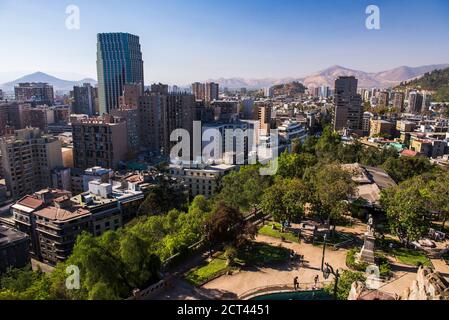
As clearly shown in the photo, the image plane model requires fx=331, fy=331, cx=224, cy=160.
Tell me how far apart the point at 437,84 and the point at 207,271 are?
70126 mm

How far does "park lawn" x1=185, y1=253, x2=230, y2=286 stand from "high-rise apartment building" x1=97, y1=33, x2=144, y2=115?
38159mm

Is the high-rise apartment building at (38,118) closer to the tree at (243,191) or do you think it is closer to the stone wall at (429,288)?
the tree at (243,191)

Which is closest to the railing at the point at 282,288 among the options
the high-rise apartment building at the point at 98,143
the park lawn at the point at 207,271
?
the park lawn at the point at 207,271

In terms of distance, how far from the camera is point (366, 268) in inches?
404

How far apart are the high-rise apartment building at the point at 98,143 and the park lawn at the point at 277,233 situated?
1701cm

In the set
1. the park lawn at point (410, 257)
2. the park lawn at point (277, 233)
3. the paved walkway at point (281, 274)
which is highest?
the park lawn at point (277, 233)

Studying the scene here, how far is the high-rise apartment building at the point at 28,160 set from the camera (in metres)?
23.1

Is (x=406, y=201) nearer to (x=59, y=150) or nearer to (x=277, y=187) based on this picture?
(x=277, y=187)

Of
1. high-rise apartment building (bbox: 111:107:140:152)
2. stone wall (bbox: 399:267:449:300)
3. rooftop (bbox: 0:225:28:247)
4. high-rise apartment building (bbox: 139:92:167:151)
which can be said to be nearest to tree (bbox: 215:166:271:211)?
stone wall (bbox: 399:267:449:300)

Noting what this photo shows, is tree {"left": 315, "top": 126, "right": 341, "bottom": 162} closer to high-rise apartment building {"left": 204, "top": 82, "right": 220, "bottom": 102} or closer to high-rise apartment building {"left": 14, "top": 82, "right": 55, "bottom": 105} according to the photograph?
high-rise apartment building {"left": 204, "top": 82, "right": 220, "bottom": 102}

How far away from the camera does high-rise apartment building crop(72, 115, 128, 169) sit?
26.5m

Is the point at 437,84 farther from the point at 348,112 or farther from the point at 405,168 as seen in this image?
the point at 405,168

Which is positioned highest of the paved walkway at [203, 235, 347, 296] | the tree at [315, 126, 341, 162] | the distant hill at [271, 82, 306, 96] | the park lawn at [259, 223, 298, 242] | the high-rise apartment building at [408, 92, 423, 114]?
the distant hill at [271, 82, 306, 96]

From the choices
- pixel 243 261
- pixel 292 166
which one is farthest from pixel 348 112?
pixel 243 261
